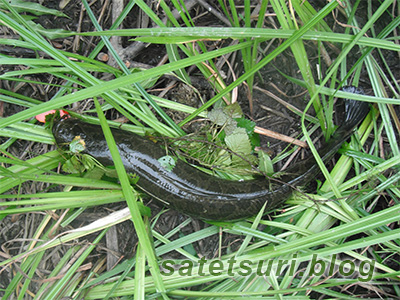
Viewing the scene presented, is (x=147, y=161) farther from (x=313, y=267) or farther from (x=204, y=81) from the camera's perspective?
(x=313, y=267)

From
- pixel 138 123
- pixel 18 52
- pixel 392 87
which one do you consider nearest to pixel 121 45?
pixel 138 123

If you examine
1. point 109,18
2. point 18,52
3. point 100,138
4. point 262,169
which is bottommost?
Result: point 262,169

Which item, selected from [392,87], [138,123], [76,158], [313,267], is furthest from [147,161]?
[392,87]

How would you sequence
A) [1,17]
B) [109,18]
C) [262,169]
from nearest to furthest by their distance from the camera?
[1,17], [262,169], [109,18]

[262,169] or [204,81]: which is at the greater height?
[204,81]

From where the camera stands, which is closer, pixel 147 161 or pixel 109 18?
pixel 147 161

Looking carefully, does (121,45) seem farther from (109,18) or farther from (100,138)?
(100,138)

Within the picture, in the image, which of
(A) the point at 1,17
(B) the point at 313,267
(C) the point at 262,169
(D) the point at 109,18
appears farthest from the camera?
(D) the point at 109,18
